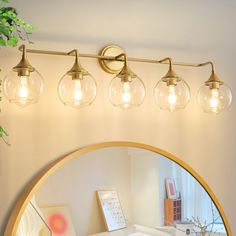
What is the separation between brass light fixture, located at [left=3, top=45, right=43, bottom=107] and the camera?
1419 millimetres

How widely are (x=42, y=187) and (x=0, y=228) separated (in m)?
0.20

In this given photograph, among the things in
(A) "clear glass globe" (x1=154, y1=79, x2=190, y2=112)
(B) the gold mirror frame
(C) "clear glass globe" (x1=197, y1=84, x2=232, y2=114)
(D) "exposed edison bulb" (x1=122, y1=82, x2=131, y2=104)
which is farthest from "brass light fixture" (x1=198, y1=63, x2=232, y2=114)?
(D) "exposed edison bulb" (x1=122, y1=82, x2=131, y2=104)

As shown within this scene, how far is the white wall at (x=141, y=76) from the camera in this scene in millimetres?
1542

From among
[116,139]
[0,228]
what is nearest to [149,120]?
[116,139]

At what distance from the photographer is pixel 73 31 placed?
Result: 1665 mm

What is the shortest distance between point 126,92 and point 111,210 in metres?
0.45

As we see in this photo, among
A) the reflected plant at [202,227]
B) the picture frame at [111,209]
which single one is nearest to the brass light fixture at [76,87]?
the picture frame at [111,209]

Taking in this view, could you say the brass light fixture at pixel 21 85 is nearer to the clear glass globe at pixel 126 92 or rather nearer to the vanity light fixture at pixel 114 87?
the vanity light fixture at pixel 114 87

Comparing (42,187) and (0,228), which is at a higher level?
(42,187)

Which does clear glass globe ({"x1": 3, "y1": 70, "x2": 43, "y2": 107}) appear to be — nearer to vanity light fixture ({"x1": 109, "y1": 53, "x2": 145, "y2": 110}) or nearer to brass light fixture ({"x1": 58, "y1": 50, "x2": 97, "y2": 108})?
brass light fixture ({"x1": 58, "y1": 50, "x2": 97, "y2": 108})

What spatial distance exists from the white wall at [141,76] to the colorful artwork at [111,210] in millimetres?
215

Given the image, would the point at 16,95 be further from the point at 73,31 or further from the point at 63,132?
the point at 73,31

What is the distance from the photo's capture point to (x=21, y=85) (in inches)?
56.3

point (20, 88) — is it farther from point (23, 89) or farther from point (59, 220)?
point (59, 220)
